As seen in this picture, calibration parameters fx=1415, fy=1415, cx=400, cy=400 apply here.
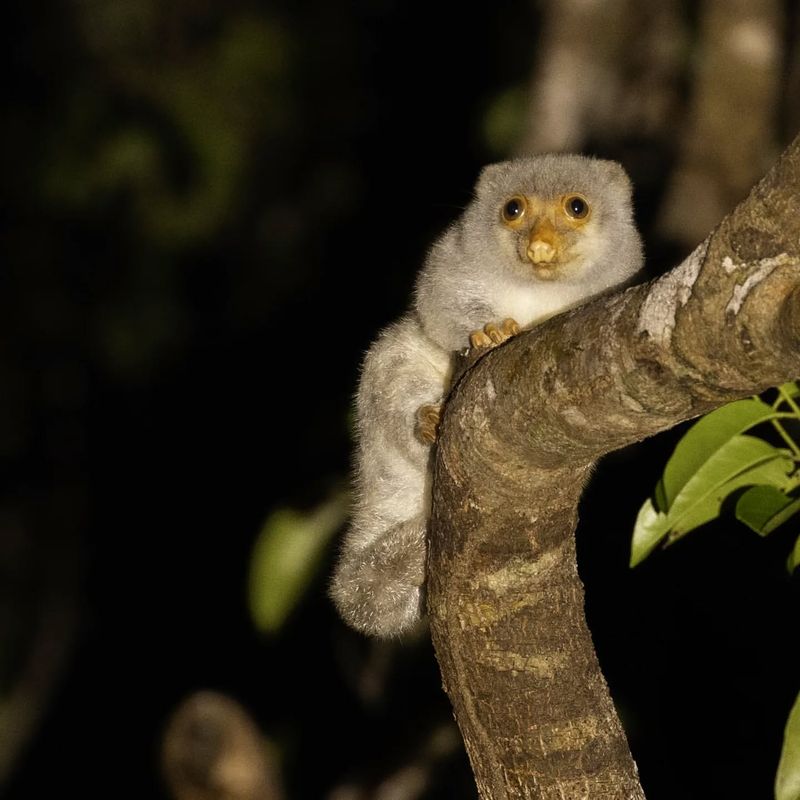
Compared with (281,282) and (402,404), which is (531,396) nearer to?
(402,404)

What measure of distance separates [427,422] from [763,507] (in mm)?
857

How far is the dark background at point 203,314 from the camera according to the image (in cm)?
566

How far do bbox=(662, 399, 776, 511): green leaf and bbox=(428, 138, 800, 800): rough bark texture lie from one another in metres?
0.17

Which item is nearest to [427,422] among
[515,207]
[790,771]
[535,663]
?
[515,207]

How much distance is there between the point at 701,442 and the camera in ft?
7.56

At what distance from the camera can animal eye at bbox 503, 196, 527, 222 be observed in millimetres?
3309

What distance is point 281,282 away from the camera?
283 inches

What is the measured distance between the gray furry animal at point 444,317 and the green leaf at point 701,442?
2.36 feet

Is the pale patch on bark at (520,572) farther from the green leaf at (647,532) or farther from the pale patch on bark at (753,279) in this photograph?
the pale patch on bark at (753,279)

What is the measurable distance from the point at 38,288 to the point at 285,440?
205cm

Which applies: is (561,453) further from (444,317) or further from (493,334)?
(444,317)

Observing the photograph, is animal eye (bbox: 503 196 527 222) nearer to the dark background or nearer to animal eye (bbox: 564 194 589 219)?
animal eye (bbox: 564 194 589 219)

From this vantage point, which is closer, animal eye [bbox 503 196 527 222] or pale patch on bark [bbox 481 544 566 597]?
pale patch on bark [bbox 481 544 566 597]

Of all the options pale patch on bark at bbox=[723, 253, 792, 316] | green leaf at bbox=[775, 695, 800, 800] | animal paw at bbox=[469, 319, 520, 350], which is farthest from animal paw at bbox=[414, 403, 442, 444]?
pale patch on bark at bbox=[723, 253, 792, 316]
